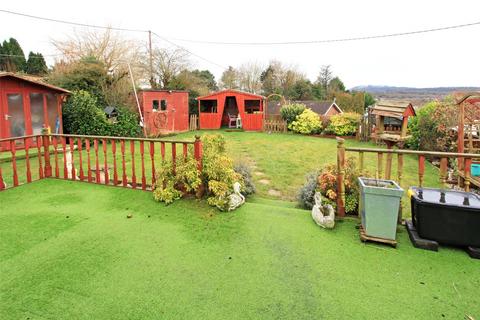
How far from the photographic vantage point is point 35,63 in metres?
20.4

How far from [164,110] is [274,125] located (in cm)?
611

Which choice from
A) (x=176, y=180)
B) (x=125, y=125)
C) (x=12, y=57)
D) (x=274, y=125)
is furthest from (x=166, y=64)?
(x=176, y=180)

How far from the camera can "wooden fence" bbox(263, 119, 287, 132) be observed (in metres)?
15.9

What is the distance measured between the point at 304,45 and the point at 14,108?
16421 mm

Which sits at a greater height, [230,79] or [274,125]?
[230,79]

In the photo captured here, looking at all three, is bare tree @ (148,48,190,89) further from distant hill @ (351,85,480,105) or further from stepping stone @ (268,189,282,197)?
stepping stone @ (268,189,282,197)

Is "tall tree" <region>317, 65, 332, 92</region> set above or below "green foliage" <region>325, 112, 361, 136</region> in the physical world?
above

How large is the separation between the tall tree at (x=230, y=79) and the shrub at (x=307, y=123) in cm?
1419

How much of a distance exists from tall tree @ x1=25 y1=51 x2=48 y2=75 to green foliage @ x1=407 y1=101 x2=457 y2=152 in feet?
76.7

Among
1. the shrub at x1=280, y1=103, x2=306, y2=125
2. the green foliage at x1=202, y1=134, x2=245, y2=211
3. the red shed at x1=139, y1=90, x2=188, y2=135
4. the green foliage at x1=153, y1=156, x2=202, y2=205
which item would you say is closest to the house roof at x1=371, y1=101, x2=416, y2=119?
the green foliage at x1=202, y1=134, x2=245, y2=211

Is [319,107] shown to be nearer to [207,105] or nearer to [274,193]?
[207,105]

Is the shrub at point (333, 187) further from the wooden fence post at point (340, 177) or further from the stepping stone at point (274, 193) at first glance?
the stepping stone at point (274, 193)

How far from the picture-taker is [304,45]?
61.8ft

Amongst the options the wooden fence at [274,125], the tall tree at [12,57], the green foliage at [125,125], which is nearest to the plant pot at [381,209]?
the green foliage at [125,125]
